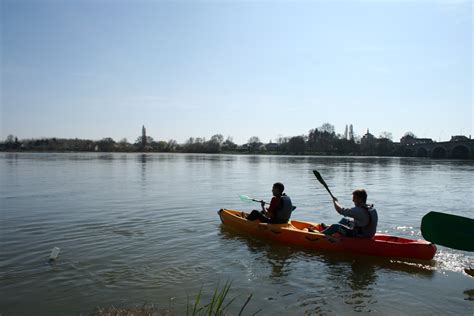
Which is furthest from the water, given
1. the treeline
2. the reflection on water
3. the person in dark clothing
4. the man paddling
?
the treeline

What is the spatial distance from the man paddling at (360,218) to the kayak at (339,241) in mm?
167

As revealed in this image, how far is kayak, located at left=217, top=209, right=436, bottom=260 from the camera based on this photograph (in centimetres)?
894

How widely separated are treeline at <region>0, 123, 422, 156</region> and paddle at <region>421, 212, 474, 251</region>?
12279 centimetres

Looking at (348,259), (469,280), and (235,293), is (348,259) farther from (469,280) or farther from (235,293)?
(235,293)

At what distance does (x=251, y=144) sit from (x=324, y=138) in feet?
125

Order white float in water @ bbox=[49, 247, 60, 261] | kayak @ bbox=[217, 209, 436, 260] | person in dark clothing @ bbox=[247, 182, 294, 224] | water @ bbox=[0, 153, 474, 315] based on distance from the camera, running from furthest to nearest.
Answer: person in dark clothing @ bbox=[247, 182, 294, 224], kayak @ bbox=[217, 209, 436, 260], white float in water @ bbox=[49, 247, 60, 261], water @ bbox=[0, 153, 474, 315]

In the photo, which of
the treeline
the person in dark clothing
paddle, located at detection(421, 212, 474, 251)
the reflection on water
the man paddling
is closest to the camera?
the reflection on water

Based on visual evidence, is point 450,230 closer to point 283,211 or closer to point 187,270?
point 283,211

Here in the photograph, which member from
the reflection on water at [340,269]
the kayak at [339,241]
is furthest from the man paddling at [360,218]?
the reflection on water at [340,269]

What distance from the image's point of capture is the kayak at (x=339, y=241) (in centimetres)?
894

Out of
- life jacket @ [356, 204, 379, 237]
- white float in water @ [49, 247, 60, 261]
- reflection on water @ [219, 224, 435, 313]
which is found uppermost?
life jacket @ [356, 204, 379, 237]

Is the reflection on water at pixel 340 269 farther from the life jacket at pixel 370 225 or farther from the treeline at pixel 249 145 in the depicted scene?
the treeline at pixel 249 145

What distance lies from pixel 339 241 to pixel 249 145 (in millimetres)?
155154

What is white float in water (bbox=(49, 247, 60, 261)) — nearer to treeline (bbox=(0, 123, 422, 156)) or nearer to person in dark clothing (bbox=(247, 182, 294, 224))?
person in dark clothing (bbox=(247, 182, 294, 224))
